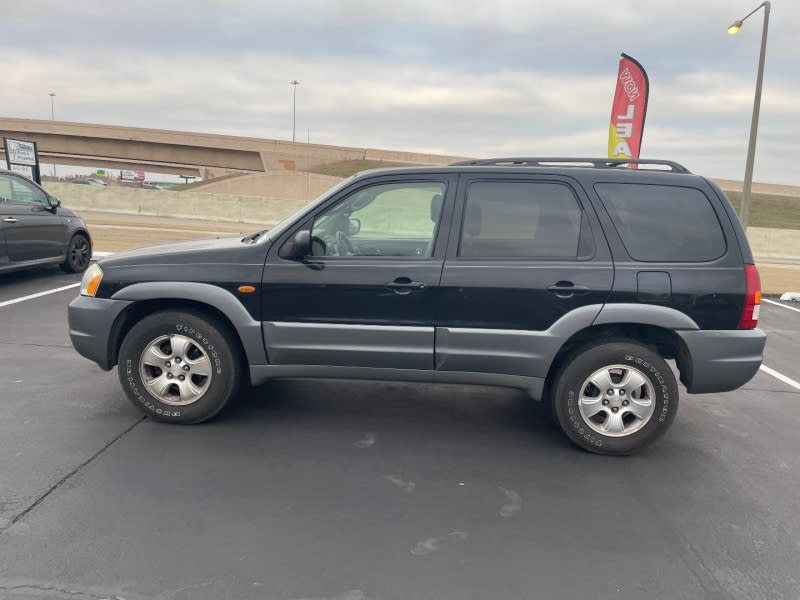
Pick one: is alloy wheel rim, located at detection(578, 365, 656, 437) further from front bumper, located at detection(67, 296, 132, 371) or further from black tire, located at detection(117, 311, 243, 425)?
front bumper, located at detection(67, 296, 132, 371)

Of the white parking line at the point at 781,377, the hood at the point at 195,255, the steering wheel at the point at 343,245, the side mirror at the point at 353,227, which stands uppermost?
the side mirror at the point at 353,227

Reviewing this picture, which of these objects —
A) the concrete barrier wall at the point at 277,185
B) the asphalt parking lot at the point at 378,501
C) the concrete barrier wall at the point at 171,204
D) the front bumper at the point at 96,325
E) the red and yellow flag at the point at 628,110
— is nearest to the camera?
the asphalt parking lot at the point at 378,501

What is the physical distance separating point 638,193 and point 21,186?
28.5ft

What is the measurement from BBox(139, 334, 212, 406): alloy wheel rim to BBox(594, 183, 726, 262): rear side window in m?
2.90

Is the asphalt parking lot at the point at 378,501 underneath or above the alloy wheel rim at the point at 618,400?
underneath

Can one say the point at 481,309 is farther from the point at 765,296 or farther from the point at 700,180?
the point at 765,296

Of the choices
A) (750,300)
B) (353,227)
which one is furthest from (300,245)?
(750,300)

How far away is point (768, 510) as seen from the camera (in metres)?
3.62

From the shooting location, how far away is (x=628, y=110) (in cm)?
1540

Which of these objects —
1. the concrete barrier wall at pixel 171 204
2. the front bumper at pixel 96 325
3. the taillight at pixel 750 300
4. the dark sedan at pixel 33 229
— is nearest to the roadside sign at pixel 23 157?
the dark sedan at pixel 33 229

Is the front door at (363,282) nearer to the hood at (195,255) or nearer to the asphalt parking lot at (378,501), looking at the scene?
the hood at (195,255)

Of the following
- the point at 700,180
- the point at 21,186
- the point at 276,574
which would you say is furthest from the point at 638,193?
the point at 21,186

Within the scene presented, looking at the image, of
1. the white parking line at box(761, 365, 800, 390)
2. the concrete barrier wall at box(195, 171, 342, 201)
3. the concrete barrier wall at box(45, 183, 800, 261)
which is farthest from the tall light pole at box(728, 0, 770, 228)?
the concrete barrier wall at box(195, 171, 342, 201)

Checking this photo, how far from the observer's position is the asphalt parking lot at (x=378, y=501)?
2.85 meters
